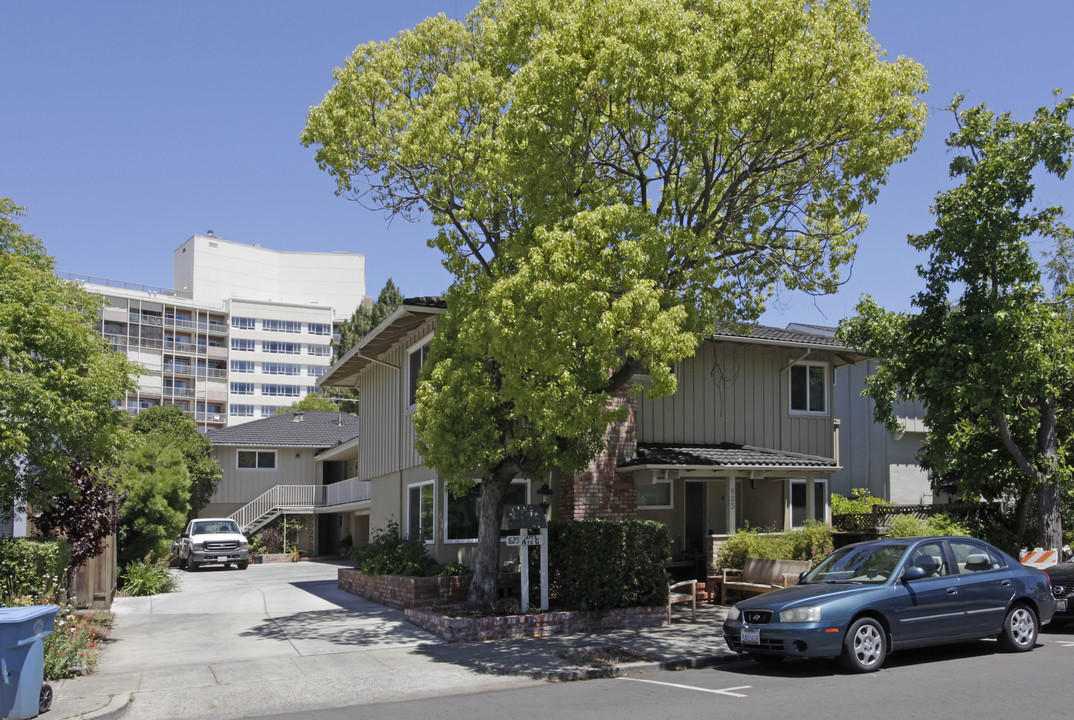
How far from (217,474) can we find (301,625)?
70.9 feet

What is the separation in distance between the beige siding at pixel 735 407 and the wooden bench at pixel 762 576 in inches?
139

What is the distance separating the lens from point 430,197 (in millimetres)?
15578

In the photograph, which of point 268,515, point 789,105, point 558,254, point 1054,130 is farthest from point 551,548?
point 268,515

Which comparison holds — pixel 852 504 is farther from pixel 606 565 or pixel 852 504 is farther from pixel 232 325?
pixel 232 325

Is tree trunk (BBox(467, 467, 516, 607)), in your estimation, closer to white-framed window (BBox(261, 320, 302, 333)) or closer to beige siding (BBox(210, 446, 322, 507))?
beige siding (BBox(210, 446, 322, 507))

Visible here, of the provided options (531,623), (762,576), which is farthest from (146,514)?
(762,576)

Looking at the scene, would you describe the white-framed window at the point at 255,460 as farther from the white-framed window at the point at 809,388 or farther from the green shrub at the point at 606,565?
the green shrub at the point at 606,565

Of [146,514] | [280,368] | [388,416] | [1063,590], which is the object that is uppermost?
[280,368]

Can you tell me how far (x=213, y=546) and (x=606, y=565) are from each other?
18.5 meters

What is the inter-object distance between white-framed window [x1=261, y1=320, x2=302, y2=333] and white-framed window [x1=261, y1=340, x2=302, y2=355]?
1.31 m

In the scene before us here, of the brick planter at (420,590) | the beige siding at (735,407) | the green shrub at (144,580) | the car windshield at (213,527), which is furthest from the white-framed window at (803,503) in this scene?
the car windshield at (213,527)

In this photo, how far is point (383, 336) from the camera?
66.7ft

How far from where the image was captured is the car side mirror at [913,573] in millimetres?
10453

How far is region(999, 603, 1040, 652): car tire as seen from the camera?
1095 centimetres
